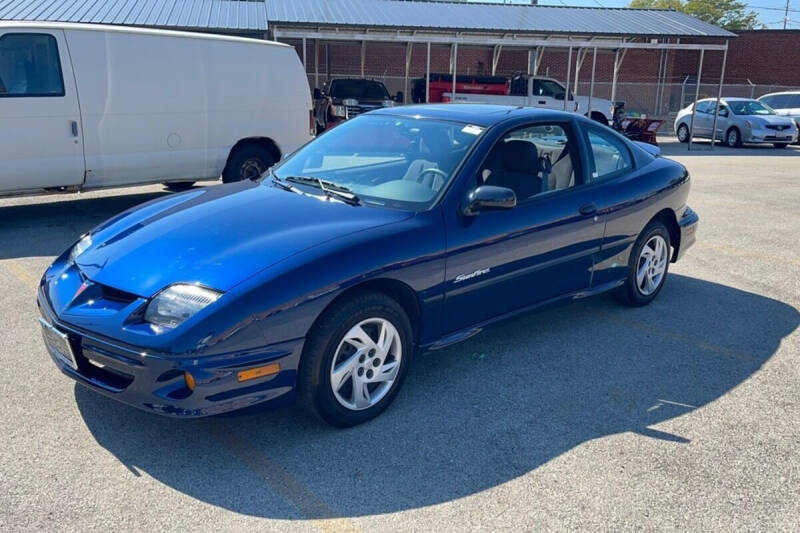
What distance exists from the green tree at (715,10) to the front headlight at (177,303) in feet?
253

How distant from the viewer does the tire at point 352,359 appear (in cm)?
330

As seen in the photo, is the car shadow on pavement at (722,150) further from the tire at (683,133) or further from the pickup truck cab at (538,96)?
the pickup truck cab at (538,96)

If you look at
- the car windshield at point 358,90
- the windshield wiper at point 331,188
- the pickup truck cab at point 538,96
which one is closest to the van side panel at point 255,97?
the windshield wiper at point 331,188

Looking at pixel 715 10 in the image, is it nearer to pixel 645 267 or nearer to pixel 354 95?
pixel 354 95

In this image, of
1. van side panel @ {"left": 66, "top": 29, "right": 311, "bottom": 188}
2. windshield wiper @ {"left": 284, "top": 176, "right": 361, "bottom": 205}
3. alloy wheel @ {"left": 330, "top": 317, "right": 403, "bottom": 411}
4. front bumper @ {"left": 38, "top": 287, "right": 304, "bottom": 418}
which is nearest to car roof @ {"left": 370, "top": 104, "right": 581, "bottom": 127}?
windshield wiper @ {"left": 284, "top": 176, "right": 361, "bottom": 205}

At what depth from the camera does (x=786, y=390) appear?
416cm

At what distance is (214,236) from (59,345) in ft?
2.97

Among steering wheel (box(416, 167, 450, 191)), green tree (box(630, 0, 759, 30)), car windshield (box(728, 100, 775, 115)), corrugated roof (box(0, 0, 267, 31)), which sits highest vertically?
green tree (box(630, 0, 759, 30))

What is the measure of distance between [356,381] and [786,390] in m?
2.62

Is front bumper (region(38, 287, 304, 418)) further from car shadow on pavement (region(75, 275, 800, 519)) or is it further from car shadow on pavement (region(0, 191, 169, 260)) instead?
car shadow on pavement (region(0, 191, 169, 260))

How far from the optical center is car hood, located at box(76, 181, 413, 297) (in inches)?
128

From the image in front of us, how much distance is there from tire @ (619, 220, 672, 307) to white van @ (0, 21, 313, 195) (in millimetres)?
5594

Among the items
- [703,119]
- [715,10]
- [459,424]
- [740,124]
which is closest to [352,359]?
[459,424]

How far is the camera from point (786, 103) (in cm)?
2364
